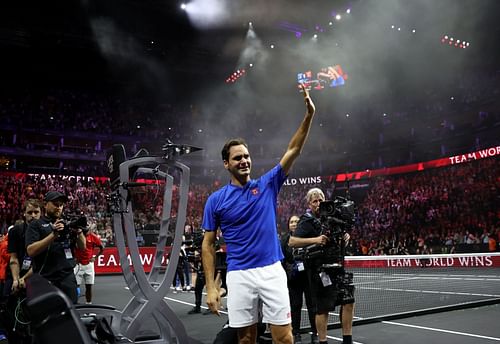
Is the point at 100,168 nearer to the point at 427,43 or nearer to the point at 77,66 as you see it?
the point at 77,66

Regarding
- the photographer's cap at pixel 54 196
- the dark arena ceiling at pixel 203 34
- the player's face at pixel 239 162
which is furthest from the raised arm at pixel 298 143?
the dark arena ceiling at pixel 203 34

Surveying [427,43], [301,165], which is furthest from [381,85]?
[301,165]

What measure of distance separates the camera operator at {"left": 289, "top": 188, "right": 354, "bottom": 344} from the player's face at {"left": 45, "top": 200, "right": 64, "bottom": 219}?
2686 millimetres

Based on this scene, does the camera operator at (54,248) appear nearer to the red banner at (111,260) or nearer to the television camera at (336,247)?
the television camera at (336,247)

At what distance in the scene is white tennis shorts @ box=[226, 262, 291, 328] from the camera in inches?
117

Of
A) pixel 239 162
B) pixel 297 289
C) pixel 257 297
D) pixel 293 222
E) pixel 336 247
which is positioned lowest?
pixel 297 289

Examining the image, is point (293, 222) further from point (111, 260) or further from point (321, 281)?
point (111, 260)

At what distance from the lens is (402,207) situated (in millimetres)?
27578

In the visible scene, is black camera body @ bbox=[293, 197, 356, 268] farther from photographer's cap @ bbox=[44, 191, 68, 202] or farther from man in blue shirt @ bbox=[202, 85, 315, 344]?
photographer's cap @ bbox=[44, 191, 68, 202]

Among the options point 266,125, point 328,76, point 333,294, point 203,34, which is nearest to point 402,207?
point 328,76

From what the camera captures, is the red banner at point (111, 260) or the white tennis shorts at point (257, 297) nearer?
the white tennis shorts at point (257, 297)

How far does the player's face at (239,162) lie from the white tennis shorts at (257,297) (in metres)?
0.73

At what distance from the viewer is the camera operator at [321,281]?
4.95 metres

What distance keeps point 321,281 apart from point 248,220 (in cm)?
227
